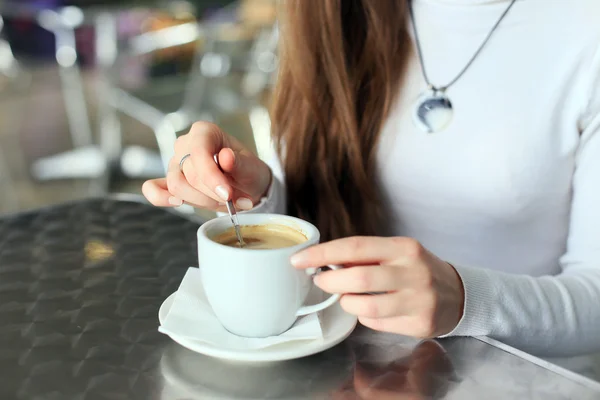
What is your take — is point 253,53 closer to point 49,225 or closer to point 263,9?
point 263,9

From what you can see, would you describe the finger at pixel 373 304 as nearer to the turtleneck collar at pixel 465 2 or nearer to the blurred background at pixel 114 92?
the turtleneck collar at pixel 465 2

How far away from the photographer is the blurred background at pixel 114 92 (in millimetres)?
2621

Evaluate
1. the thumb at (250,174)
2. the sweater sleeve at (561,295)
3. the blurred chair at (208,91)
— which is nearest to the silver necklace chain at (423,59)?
the sweater sleeve at (561,295)

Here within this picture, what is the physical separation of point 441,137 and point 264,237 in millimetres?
404

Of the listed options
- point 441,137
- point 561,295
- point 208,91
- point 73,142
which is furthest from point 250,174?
point 73,142

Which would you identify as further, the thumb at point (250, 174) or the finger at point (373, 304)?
the thumb at point (250, 174)

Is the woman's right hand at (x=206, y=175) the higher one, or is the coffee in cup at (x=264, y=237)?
the woman's right hand at (x=206, y=175)

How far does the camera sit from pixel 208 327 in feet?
1.88

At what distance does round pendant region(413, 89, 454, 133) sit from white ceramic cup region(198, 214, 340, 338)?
409mm

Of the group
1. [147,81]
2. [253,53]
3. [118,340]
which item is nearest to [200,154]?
[118,340]

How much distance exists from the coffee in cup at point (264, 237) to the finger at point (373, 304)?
0.25 ft

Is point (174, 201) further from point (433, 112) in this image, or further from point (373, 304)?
point (433, 112)

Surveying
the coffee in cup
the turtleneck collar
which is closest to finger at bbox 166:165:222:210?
the coffee in cup

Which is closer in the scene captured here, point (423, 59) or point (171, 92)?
point (423, 59)
